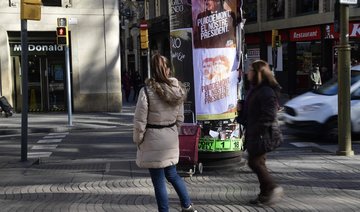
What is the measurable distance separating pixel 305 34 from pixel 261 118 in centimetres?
2396

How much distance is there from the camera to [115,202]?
6.27 meters

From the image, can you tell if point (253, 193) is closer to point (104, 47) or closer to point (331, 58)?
point (104, 47)

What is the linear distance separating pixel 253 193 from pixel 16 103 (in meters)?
16.3

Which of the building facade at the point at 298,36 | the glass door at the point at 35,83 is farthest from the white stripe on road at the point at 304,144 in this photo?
A: the building facade at the point at 298,36

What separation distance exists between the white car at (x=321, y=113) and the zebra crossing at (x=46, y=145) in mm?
5718

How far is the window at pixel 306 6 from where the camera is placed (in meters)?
28.0

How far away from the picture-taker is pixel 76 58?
2056 cm

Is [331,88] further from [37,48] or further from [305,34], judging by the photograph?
[305,34]

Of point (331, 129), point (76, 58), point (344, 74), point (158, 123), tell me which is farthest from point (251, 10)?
point (158, 123)

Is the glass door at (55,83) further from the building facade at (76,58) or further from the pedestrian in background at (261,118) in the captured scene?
the pedestrian in background at (261,118)

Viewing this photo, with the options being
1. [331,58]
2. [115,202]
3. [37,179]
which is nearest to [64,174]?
[37,179]

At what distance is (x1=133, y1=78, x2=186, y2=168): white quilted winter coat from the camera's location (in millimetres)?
4914

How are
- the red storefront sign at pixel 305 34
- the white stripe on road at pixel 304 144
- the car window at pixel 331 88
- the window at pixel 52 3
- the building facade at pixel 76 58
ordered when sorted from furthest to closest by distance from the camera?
the red storefront sign at pixel 305 34 < the window at pixel 52 3 < the building facade at pixel 76 58 < the car window at pixel 331 88 < the white stripe on road at pixel 304 144

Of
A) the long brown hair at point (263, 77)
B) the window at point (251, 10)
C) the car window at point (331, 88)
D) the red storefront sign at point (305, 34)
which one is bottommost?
the car window at point (331, 88)
